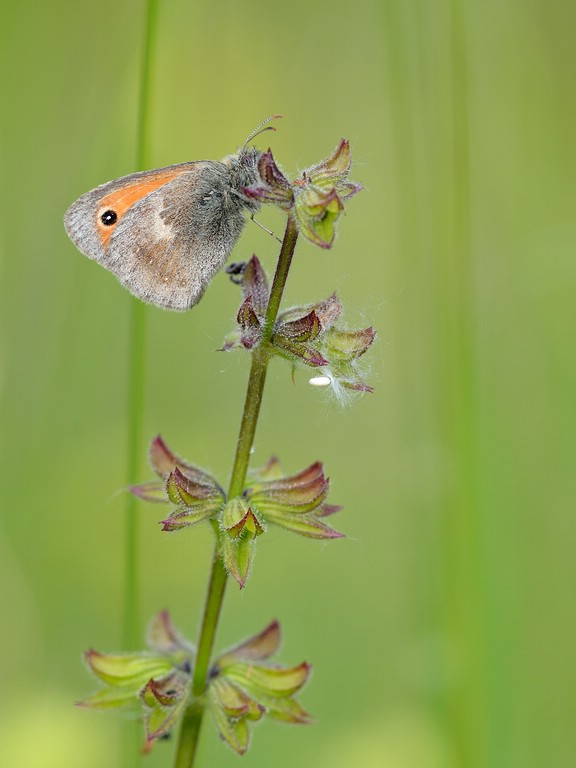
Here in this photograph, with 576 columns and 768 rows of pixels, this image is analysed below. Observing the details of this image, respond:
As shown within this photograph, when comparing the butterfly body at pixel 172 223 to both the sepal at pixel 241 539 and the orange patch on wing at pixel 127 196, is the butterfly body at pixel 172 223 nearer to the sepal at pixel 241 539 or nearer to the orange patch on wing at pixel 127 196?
the orange patch on wing at pixel 127 196

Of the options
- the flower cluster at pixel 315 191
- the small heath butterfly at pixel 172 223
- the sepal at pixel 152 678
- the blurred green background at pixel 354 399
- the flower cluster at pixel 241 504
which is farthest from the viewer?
the blurred green background at pixel 354 399

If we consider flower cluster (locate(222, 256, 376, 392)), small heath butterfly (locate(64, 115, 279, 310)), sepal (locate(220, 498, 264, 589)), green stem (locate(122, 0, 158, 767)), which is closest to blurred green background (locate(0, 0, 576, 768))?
green stem (locate(122, 0, 158, 767))

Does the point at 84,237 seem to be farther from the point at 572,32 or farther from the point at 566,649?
the point at 572,32

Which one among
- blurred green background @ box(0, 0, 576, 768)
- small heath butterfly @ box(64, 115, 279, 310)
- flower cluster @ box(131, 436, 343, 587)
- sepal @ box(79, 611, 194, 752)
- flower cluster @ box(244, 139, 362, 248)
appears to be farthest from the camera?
blurred green background @ box(0, 0, 576, 768)

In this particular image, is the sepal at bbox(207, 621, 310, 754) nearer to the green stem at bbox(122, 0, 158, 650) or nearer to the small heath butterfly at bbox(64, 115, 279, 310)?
the green stem at bbox(122, 0, 158, 650)

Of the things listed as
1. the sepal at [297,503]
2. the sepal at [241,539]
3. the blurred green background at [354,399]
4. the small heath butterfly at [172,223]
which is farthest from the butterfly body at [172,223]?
the sepal at [241,539]
